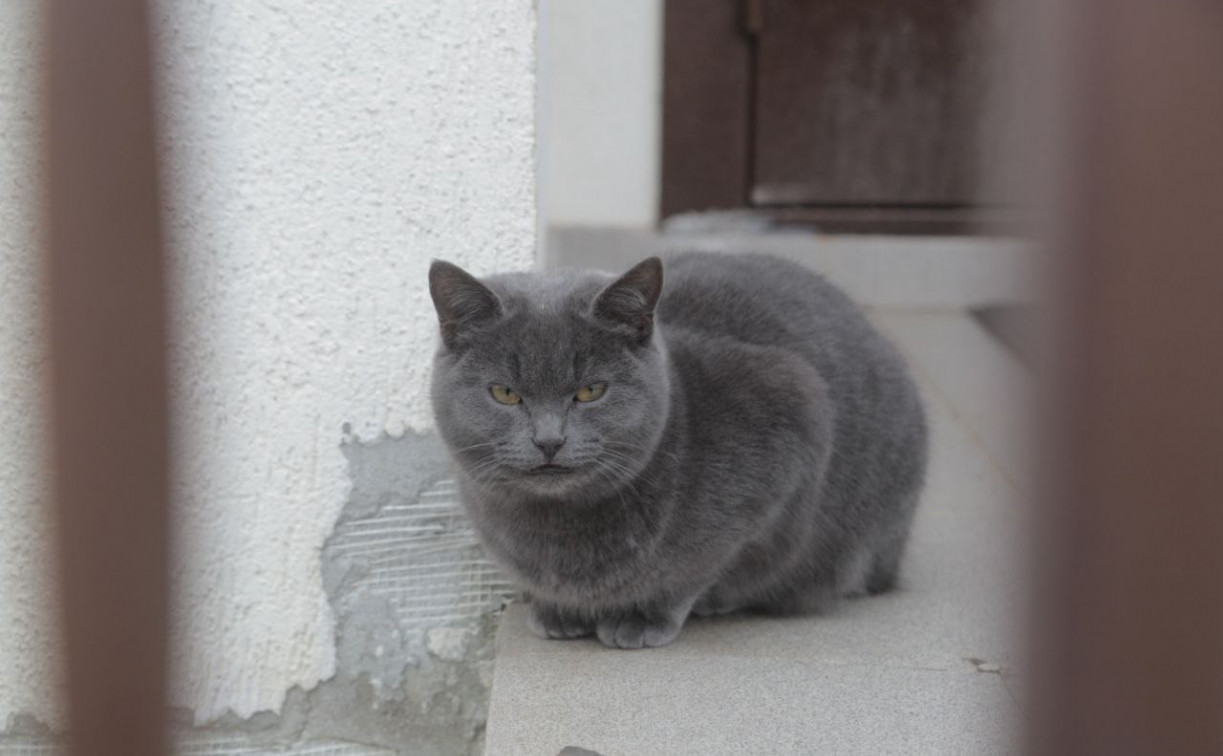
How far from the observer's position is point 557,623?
2020 mm

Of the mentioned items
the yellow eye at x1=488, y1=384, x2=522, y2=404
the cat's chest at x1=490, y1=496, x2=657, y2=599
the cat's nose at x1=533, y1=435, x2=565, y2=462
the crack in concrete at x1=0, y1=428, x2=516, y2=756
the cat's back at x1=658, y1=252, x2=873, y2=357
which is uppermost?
the cat's back at x1=658, y1=252, x2=873, y2=357

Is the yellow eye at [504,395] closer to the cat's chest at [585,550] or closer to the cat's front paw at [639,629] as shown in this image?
the cat's chest at [585,550]

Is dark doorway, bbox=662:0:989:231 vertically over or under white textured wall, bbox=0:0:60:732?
over

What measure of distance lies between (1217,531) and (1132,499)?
0.03m

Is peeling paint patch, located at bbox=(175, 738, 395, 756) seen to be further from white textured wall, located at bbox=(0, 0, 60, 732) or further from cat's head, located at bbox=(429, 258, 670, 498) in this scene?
cat's head, located at bbox=(429, 258, 670, 498)

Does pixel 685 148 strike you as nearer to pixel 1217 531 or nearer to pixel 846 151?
pixel 846 151

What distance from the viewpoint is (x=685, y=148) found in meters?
4.17

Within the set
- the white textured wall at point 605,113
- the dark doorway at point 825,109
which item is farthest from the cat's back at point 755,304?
the dark doorway at point 825,109

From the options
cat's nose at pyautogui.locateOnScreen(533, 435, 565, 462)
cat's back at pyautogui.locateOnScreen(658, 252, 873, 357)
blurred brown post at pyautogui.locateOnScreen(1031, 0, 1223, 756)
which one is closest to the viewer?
blurred brown post at pyautogui.locateOnScreen(1031, 0, 1223, 756)

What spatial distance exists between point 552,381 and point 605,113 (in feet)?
8.00

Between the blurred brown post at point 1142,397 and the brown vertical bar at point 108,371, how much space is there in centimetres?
35

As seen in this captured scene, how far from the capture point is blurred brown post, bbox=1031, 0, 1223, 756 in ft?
1.48

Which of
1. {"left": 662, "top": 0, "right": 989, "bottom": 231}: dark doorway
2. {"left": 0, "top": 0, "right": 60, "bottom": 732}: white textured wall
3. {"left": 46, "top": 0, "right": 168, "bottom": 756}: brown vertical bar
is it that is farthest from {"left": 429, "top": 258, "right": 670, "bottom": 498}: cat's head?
{"left": 662, "top": 0, "right": 989, "bottom": 231}: dark doorway

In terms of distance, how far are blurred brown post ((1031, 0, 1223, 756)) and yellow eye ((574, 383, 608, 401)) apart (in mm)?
1340
